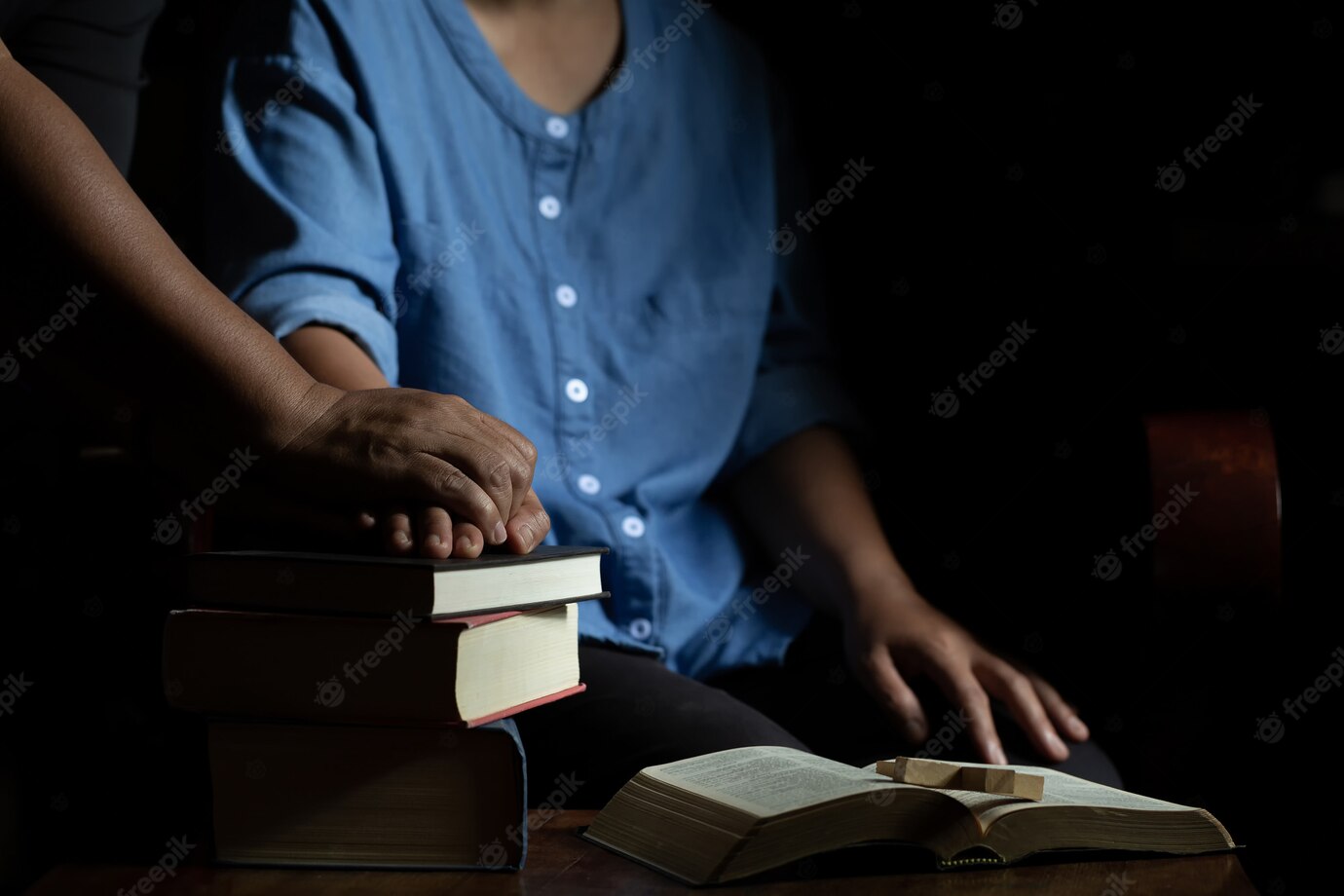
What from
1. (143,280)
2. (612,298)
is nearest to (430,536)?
(143,280)

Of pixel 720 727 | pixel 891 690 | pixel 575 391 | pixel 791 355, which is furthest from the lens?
pixel 791 355

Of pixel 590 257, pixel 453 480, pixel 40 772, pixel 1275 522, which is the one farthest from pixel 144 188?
pixel 1275 522

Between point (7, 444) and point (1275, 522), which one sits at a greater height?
point (1275, 522)

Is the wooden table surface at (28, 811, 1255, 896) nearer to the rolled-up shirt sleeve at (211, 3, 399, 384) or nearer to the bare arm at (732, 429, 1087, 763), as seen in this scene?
the bare arm at (732, 429, 1087, 763)

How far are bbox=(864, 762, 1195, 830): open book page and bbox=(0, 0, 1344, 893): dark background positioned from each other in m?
0.25

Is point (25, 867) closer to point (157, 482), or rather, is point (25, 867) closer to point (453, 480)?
point (157, 482)

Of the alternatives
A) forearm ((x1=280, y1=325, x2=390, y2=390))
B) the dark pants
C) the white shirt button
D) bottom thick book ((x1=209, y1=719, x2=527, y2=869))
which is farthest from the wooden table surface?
the white shirt button

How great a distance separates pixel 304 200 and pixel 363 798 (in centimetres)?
59

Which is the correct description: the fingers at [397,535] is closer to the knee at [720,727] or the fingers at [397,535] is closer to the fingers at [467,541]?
the fingers at [467,541]

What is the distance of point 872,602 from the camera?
1047mm

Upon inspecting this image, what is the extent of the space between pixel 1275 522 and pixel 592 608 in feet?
1.81

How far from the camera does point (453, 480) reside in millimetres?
625

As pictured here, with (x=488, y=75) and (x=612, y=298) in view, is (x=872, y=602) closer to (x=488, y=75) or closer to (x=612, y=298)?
(x=612, y=298)

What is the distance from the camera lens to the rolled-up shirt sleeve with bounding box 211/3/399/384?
956 mm
